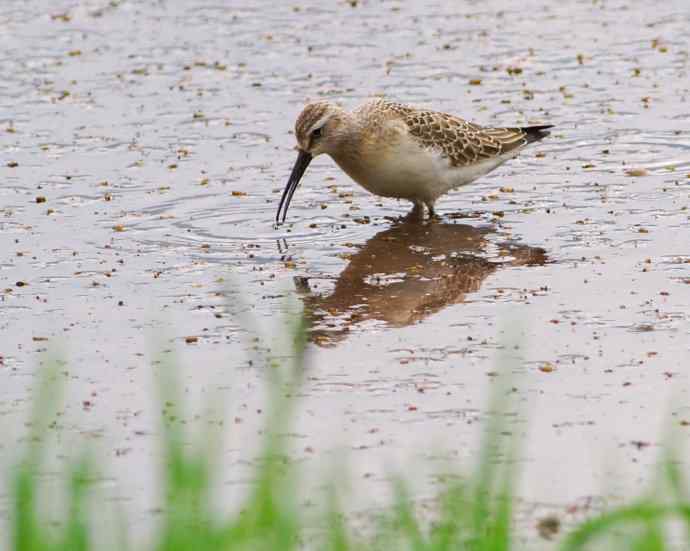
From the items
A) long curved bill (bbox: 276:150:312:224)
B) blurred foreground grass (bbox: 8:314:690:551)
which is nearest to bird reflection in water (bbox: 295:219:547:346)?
long curved bill (bbox: 276:150:312:224)

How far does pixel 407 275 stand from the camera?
11.2 m

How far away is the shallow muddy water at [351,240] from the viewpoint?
8.16m

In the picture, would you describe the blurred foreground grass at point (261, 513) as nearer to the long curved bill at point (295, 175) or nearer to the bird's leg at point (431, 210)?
the long curved bill at point (295, 175)

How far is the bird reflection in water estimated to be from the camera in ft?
33.6

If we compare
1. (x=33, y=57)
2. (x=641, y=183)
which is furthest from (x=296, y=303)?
(x=33, y=57)

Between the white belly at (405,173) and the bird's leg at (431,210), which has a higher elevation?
the white belly at (405,173)

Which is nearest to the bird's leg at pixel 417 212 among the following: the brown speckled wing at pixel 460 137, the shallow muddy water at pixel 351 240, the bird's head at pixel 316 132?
the shallow muddy water at pixel 351 240

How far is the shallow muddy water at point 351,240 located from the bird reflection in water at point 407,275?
3cm

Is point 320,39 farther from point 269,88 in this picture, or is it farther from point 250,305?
point 250,305

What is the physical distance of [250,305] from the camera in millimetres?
10508

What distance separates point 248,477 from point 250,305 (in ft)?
10.2

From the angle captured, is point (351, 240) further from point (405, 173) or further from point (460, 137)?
point (460, 137)

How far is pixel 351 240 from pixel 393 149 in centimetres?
79

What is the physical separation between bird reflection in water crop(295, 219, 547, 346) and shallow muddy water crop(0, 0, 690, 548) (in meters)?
0.03
